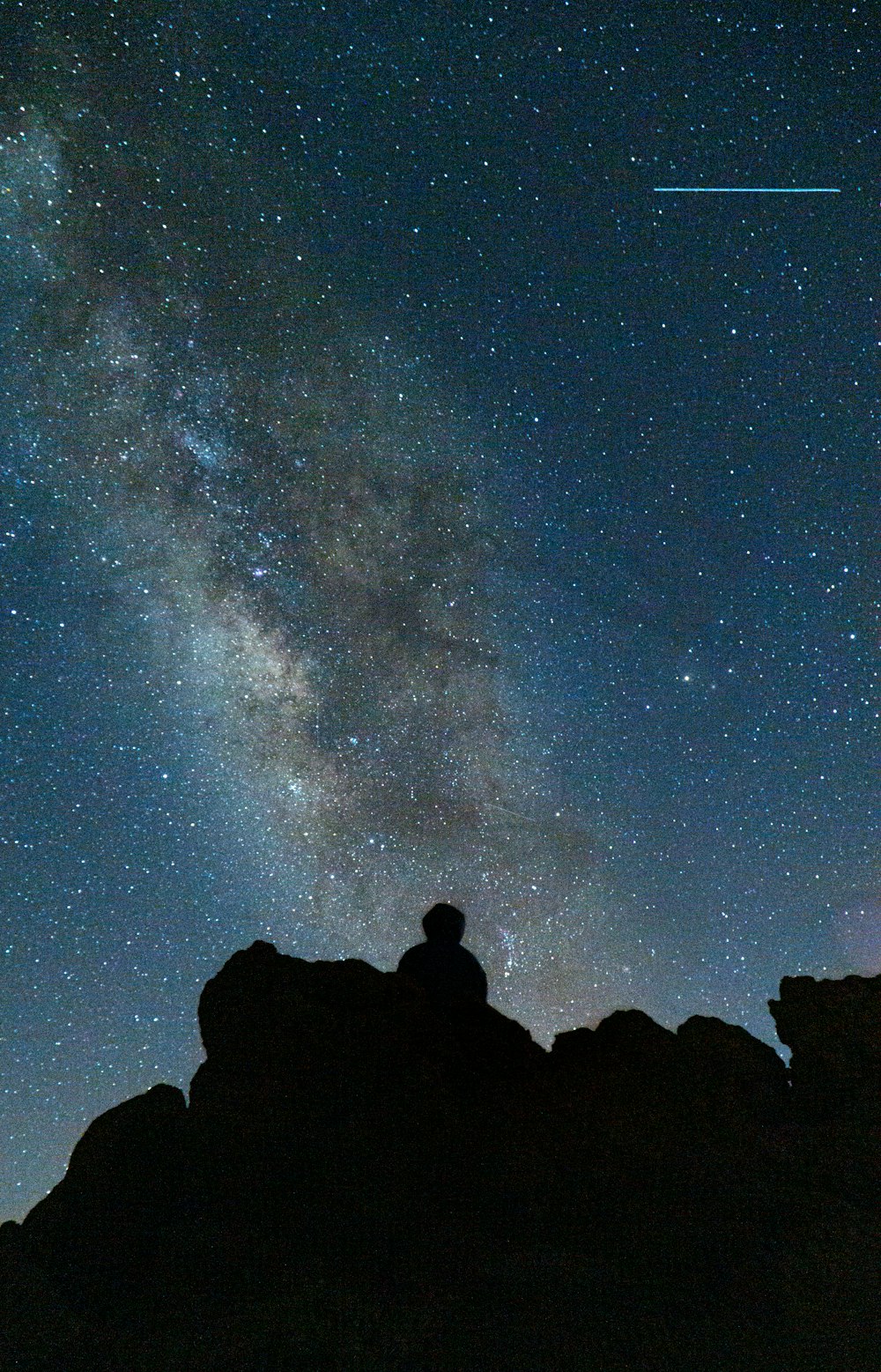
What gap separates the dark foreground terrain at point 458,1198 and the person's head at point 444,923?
8.13m

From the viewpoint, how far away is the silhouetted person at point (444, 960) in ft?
89.5

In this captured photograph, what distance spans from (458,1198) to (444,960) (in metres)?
10.9

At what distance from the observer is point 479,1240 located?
16703 mm

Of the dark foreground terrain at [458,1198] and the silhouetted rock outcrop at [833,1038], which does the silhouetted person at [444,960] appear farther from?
the silhouetted rock outcrop at [833,1038]

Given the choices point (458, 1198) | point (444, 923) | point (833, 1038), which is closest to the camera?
point (458, 1198)

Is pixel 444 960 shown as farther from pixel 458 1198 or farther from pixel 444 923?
pixel 458 1198

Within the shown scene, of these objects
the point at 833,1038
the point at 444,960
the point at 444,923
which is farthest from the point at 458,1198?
the point at 444,923

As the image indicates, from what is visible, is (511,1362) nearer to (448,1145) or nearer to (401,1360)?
(401,1360)

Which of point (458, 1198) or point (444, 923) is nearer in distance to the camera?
point (458, 1198)

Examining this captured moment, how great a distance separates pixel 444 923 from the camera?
95.0 ft

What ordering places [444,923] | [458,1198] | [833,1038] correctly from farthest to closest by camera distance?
[444,923] → [833,1038] → [458,1198]

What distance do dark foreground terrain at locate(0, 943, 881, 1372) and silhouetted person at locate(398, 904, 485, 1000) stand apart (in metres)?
6.69

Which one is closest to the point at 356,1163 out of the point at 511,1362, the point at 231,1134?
the point at 231,1134

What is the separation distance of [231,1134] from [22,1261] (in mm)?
4650
